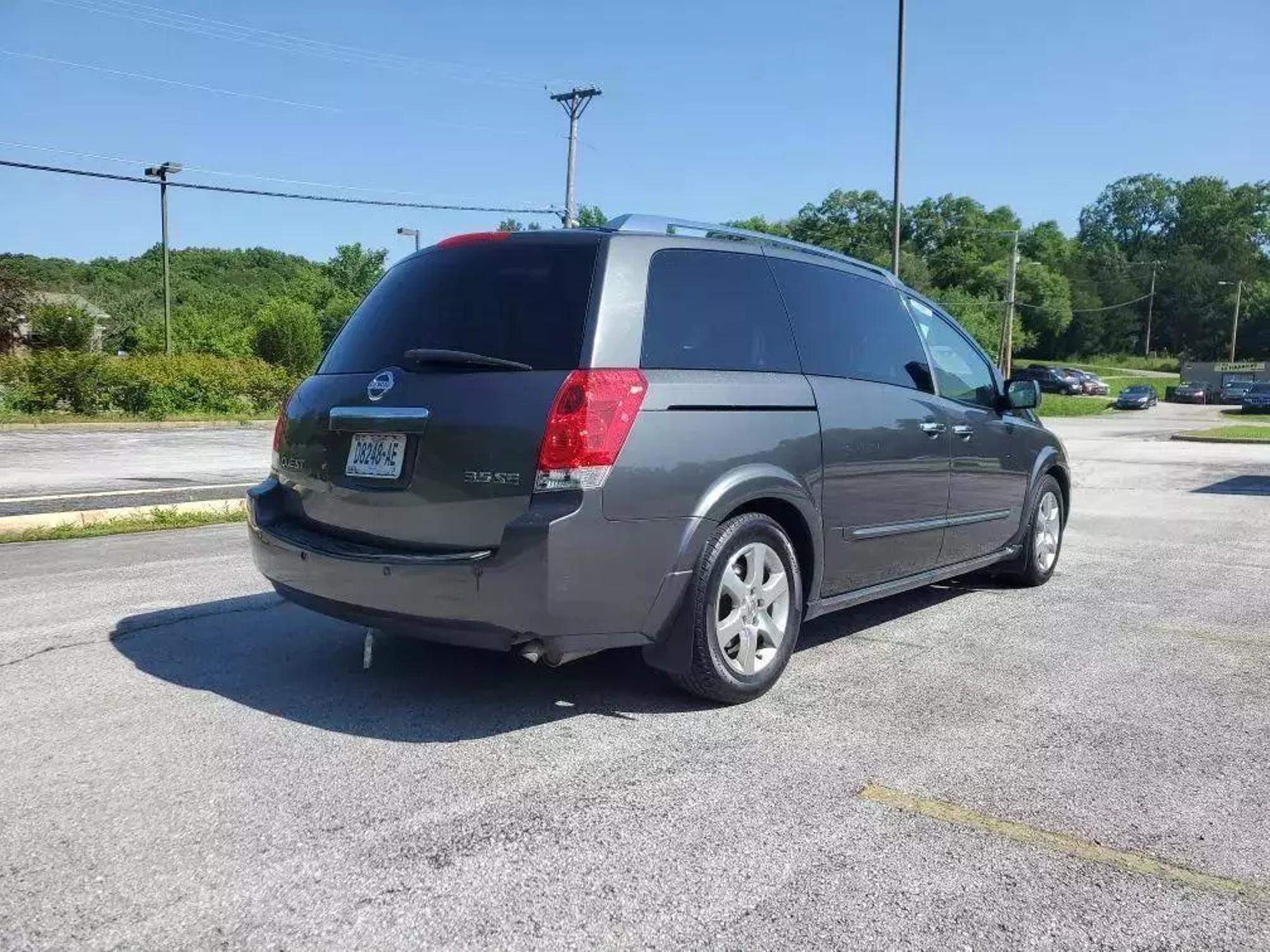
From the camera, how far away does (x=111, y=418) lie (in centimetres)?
2603

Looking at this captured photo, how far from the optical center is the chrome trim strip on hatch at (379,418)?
3787mm

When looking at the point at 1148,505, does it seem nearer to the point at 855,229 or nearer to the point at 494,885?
the point at 494,885

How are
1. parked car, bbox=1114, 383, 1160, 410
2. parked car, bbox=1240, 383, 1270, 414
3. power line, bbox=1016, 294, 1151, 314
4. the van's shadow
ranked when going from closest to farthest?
the van's shadow → parked car, bbox=1240, 383, 1270, 414 → parked car, bbox=1114, 383, 1160, 410 → power line, bbox=1016, 294, 1151, 314

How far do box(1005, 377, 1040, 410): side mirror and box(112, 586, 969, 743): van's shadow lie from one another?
177 centimetres

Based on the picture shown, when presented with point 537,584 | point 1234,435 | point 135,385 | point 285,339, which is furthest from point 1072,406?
point 537,584

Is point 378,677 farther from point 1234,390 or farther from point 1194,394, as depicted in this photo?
point 1234,390

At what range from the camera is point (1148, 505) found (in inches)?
451

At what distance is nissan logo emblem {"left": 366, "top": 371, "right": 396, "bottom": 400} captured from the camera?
3943 millimetres

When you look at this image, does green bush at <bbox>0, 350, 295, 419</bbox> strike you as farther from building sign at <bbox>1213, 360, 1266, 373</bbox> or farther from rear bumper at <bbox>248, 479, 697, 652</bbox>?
building sign at <bbox>1213, 360, 1266, 373</bbox>

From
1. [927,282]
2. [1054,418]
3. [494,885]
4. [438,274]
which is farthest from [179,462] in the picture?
[927,282]

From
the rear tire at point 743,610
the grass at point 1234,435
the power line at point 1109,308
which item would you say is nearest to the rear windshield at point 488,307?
the rear tire at point 743,610

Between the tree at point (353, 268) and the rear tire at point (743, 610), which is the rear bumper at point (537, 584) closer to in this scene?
the rear tire at point (743, 610)

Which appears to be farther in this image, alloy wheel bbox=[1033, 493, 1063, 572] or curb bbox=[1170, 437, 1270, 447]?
curb bbox=[1170, 437, 1270, 447]

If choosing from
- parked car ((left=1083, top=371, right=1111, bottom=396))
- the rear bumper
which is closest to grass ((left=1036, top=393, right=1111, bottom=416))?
parked car ((left=1083, top=371, right=1111, bottom=396))
